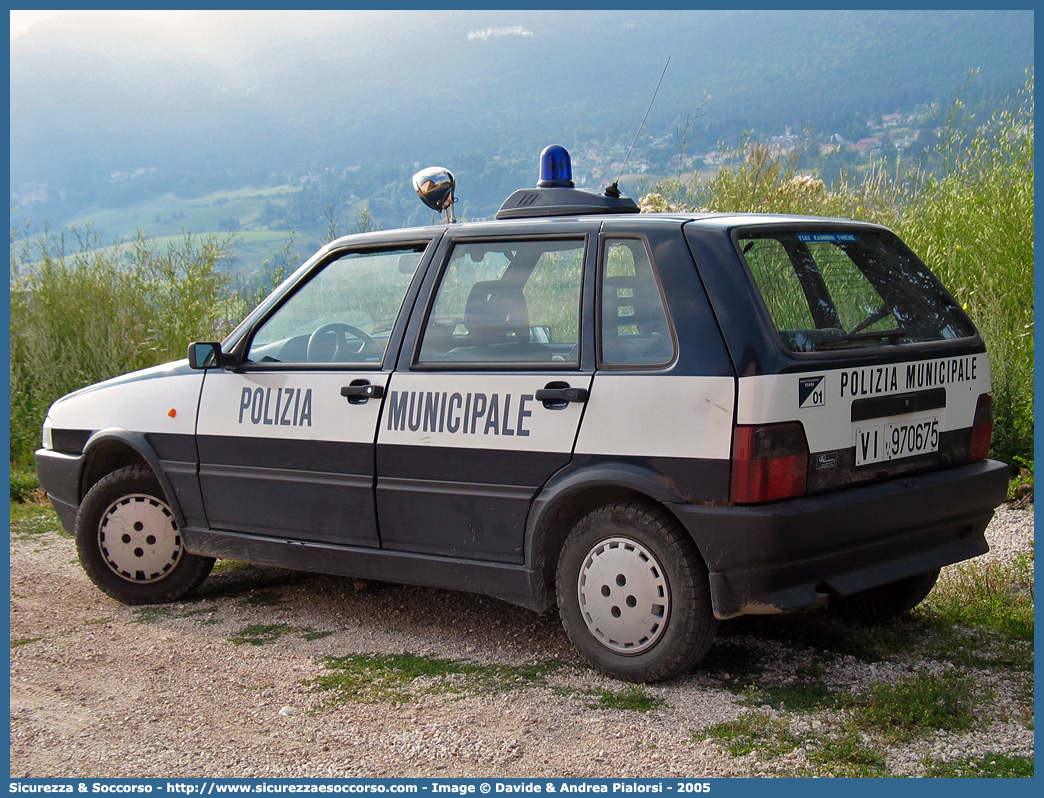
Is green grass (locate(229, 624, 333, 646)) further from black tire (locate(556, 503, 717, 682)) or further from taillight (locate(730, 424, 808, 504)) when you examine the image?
taillight (locate(730, 424, 808, 504))

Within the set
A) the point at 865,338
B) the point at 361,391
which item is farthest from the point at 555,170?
the point at 865,338

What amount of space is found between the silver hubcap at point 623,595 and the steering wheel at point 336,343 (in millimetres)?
1509

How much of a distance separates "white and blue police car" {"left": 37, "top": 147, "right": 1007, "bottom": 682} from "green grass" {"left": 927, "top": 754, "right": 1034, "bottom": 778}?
2.38 feet

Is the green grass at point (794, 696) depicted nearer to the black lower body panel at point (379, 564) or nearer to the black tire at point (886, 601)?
the black tire at point (886, 601)

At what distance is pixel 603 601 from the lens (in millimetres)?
4020

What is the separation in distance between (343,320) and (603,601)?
74.7 inches

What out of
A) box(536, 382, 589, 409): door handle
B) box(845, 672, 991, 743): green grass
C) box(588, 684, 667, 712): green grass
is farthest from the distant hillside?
box(588, 684, 667, 712): green grass

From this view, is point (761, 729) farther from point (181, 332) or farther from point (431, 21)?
point (431, 21)

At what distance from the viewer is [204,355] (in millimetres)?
5051

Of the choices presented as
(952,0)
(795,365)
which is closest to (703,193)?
(795,365)

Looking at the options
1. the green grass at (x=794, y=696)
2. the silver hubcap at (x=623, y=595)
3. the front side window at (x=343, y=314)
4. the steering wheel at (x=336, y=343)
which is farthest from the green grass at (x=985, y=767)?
the steering wheel at (x=336, y=343)

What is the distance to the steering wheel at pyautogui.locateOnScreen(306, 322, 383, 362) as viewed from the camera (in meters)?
4.78

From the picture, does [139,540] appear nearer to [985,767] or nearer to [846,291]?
[846,291]

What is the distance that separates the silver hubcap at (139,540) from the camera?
5461mm
